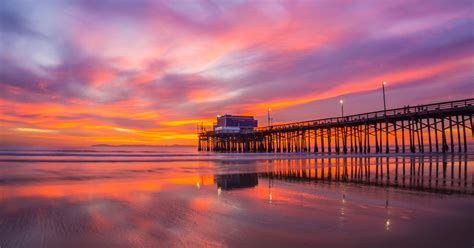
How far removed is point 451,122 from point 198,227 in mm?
33615

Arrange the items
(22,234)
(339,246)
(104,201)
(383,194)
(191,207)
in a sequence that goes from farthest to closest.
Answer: (383,194) < (104,201) < (191,207) < (22,234) < (339,246)

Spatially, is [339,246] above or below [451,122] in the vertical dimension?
below

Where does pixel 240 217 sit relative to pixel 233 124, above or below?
below

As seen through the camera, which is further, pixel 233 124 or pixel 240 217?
pixel 233 124

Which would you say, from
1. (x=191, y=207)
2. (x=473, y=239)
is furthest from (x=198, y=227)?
(x=473, y=239)

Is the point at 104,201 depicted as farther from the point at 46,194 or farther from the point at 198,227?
the point at 198,227

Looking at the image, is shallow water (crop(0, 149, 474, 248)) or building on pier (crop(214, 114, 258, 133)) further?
building on pier (crop(214, 114, 258, 133))

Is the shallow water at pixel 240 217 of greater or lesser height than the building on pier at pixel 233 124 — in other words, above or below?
below

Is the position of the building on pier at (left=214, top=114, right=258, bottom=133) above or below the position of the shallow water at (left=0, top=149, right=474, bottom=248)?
above

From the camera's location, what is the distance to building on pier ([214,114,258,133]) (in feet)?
247

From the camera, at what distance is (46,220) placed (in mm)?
5762

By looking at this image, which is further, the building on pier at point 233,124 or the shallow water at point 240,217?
the building on pier at point 233,124

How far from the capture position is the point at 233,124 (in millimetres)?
77375

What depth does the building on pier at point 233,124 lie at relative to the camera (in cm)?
7531
